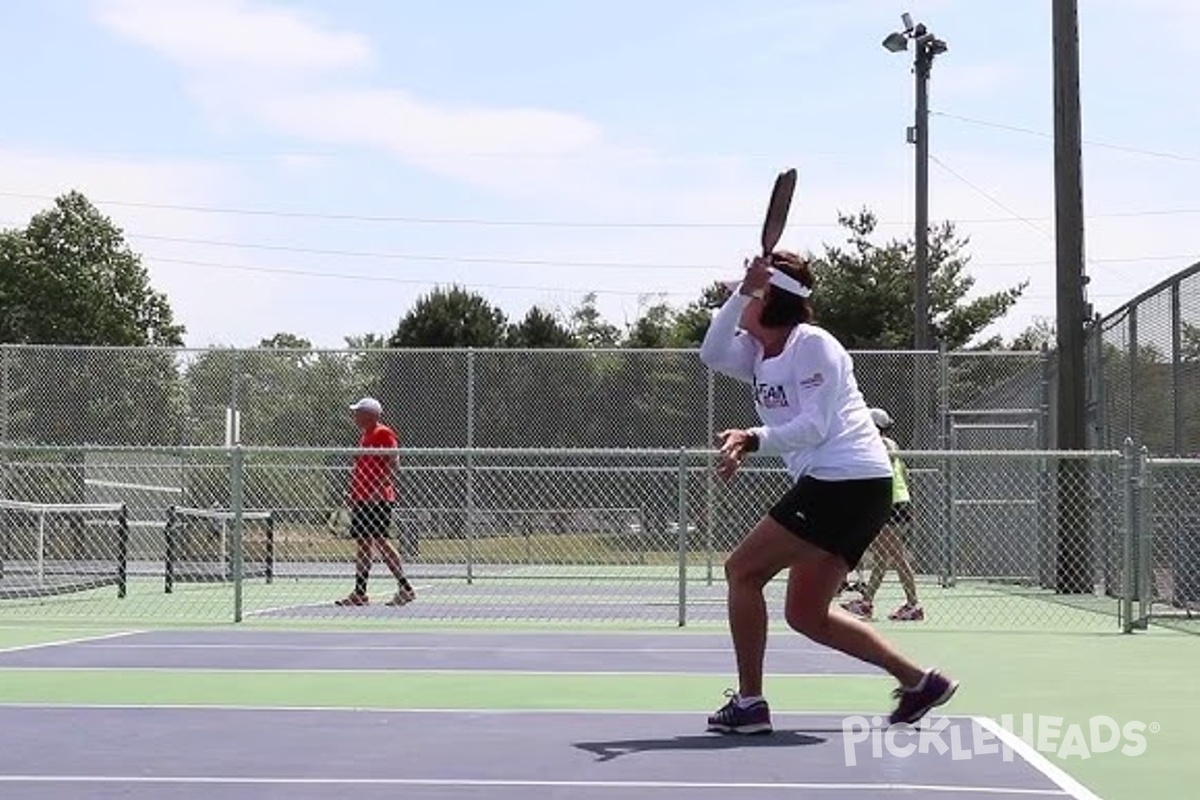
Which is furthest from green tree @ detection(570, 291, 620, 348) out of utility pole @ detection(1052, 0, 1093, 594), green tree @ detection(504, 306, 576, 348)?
utility pole @ detection(1052, 0, 1093, 594)

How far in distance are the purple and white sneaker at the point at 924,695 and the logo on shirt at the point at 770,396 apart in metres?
1.16

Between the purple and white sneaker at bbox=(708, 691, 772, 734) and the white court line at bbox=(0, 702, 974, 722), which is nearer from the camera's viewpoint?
the purple and white sneaker at bbox=(708, 691, 772, 734)

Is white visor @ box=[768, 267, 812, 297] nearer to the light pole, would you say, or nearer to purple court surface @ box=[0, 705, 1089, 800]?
purple court surface @ box=[0, 705, 1089, 800]

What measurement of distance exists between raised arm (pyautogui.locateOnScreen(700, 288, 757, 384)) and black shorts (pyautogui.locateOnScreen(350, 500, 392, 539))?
8.80m

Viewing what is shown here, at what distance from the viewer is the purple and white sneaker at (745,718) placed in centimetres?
796

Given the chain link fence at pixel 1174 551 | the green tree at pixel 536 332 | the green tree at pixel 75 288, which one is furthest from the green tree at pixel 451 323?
the chain link fence at pixel 1174 551

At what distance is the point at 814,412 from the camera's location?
7668mm

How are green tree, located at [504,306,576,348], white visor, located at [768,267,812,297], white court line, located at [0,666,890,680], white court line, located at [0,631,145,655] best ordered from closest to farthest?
white visor, located at [768,267,812,297], white court line, located at [0,666,890,680], white court line, located at [0,631,145,655], green tree, located at [504,306,576,348]

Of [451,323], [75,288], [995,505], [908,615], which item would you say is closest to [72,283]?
[75,288]

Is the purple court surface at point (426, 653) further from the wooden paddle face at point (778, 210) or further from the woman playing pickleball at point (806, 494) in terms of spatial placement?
the wooden paddle face at point (778, 210)

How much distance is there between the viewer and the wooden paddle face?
26.4 ft

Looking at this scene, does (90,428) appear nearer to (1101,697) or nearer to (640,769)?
(1101,697)

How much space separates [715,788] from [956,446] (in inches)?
690

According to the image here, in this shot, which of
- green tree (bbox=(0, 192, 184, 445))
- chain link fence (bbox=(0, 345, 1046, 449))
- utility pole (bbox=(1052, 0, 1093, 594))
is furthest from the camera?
green tree (bbox=(0, 192, 184, 445))
